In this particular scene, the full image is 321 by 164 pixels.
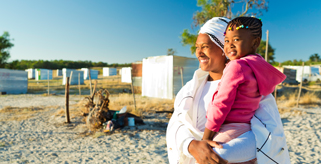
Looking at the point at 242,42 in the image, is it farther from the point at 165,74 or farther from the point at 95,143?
the point at 165,74

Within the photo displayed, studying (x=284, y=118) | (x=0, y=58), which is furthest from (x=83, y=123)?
(x=0, y=58)

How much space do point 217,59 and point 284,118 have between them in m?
7.56

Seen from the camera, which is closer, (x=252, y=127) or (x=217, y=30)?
(x=252, y=127)

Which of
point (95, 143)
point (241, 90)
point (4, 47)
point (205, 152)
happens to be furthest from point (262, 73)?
point (4, 47)

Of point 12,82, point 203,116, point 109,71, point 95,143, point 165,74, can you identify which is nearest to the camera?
point 203,116

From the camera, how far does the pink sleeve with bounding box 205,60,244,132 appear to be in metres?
0.94

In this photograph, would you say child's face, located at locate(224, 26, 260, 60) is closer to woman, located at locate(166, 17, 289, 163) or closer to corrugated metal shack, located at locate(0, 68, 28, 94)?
woman, located at locate(166, 17, 289, 163)

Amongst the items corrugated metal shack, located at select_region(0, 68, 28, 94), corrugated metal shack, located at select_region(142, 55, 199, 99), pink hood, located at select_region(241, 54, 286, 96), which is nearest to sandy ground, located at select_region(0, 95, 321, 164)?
pink hood, located at select_region(241, 54, 286, 96)

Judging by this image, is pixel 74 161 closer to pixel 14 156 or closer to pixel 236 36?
pixel 14 156

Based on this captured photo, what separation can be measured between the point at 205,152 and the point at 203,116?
0.28 m

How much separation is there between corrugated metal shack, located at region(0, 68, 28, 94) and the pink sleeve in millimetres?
18054

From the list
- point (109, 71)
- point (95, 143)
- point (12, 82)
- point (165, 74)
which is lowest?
point (95, 143)

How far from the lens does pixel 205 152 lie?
0.97m

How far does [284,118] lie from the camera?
287 inches
